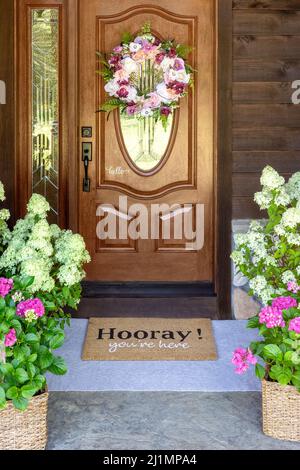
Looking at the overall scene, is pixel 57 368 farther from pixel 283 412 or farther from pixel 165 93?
pixel 165 93

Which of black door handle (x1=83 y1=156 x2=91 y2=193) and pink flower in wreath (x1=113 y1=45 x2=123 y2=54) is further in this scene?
black door handle (x1=83 y1=156 x2=91 y2=193)

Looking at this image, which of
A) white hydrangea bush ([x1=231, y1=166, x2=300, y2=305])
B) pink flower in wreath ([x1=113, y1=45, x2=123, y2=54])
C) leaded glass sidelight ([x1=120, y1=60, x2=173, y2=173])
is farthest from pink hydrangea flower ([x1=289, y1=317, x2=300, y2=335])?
pink flower in wreath ([x1=113, y1=45, x2=123, y2=54])

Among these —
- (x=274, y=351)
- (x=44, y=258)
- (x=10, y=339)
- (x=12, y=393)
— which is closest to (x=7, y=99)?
(x=44, y=258)

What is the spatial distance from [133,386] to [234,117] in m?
1.92

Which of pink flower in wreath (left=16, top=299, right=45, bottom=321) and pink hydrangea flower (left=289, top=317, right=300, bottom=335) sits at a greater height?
pink flower in wreath (left=16, top=299, right=45, bottom=321)

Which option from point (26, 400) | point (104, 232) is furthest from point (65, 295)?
point (104, 232)

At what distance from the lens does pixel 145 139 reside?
4.62 metres

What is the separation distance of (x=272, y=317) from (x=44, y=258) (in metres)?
0.90

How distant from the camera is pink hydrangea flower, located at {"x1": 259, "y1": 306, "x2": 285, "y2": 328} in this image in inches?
102

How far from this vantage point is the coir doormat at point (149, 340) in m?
3.75

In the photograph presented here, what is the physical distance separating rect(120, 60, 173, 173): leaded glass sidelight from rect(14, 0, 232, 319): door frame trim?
0.34 metres

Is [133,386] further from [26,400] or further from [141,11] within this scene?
[141,11]

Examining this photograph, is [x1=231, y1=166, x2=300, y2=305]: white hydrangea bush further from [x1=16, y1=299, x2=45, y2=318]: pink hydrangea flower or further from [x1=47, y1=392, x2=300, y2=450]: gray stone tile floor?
[x1=16, y1=299, x2=45, y2=318]: pink hydrangea flower
